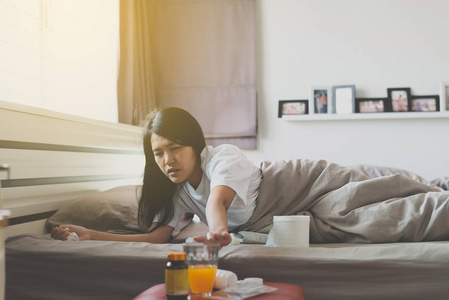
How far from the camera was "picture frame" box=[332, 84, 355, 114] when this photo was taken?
362 cm

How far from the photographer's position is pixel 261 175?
6.79ft

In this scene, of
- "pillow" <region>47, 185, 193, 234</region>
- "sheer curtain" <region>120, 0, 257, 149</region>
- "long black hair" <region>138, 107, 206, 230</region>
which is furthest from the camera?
"sheer curtain" <region>120, 0, 257, 149</region>

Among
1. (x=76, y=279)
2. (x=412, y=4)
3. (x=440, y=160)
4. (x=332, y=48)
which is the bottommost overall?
(x=76, y=279)

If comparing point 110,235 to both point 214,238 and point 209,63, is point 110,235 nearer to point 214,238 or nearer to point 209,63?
point 214,238

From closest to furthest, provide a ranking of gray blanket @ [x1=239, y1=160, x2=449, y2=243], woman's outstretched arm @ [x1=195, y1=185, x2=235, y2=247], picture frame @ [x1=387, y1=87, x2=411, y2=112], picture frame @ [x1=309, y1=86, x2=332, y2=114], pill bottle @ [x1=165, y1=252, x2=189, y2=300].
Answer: pill bottle @ [x1=165, y1=252, x2=189, y2=300]
woman's outstretched arm @ [x1=195, y1=185, x2=235, y2=247]
gray blanket @ [x1=239, y1=160, x2=449, y2=243]
picture frame @ [x1=387, y1=87, x2=411, y2=112]
picture frame @ [x1=309, y1=86, x2=332, y2=114]

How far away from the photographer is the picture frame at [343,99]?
142 inches

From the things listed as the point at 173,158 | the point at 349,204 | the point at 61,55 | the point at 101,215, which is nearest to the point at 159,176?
the point at 173,158

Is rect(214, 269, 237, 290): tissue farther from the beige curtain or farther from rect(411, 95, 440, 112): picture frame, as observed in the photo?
rect(411, 95, 440, 112): picture frame

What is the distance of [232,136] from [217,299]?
111 inches

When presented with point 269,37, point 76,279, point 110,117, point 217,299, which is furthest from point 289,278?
point 269,37

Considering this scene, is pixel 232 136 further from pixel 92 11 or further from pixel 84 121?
pixel 84 121

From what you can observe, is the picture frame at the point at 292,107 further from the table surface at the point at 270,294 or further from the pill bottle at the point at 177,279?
the pill bottle at the point at 177,279

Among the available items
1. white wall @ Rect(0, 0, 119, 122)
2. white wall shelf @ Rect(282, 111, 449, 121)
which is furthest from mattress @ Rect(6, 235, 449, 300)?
white wall shelf @ Rect(282, 111, 449, 121)

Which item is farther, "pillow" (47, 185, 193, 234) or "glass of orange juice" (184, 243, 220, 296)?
"pillow" (47, 185, 193, 234)
